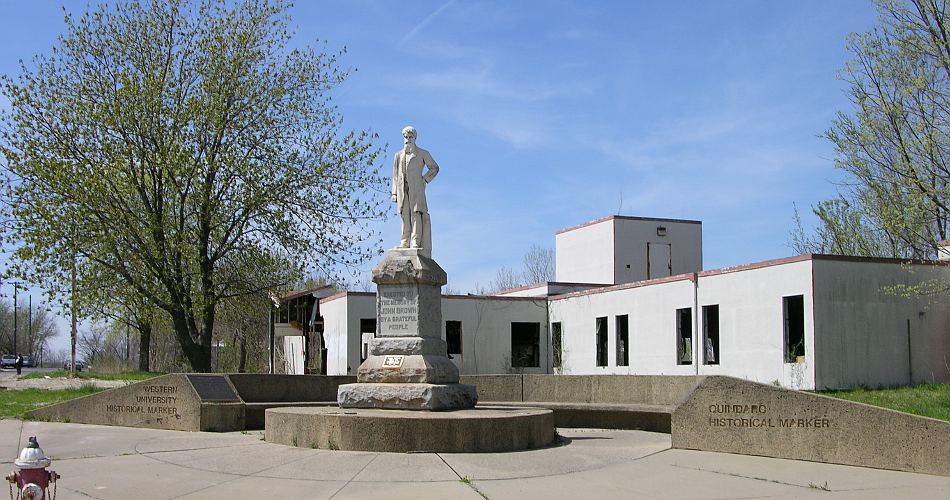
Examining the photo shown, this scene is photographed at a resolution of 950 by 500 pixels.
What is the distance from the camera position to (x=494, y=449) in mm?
12672

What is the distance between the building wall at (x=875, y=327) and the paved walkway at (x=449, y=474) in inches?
472

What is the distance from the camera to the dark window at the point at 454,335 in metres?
35.6

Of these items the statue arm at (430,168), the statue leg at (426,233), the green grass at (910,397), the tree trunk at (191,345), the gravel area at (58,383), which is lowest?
the gravel area at (58,383)

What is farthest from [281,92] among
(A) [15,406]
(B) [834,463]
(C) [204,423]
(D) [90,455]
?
(B) [834,463]

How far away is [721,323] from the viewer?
87.5ft

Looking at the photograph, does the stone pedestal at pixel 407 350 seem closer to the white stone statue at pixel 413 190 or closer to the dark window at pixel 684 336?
the white stone statue at pixel 413 190

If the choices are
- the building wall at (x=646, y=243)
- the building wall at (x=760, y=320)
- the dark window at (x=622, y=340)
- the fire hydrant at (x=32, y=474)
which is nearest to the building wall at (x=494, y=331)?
the dark window at (x=622, y=340)

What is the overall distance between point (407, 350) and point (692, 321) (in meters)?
14.8

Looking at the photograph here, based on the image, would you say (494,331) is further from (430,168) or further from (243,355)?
(430,168)

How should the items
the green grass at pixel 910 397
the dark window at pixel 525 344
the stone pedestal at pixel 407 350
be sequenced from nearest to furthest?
the stone pedestal at pixel 407 350, the green grass at pixel 910 397, the dark window at pixel 525 344

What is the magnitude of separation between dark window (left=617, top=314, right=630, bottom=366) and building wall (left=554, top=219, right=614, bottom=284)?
29.6 ft

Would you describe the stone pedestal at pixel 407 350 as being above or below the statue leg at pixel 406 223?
below

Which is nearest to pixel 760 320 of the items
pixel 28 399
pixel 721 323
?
pixel 721 323

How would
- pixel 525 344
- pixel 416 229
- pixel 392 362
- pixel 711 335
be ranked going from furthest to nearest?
pixel 525 344, pixel 711 335, pixel 416 229, pixel 392 362
